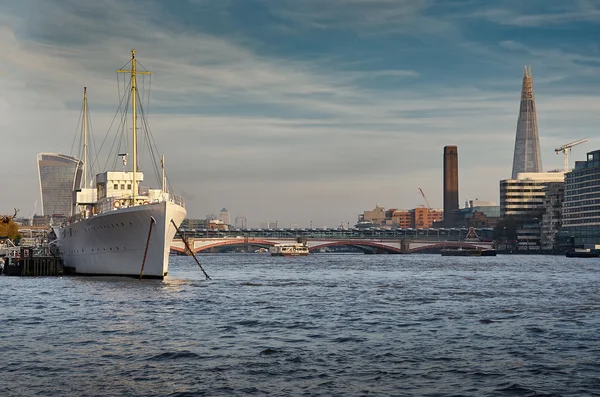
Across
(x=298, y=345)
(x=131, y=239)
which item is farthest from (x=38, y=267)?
(x=298, y=345)

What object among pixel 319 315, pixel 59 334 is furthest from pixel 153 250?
pixel 59 334

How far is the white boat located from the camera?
7844cm

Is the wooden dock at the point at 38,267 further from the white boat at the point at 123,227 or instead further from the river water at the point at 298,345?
the river water at the point at 298,345

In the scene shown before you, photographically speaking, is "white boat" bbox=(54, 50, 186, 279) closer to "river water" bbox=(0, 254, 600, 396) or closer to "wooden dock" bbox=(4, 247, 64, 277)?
"wooden dock" bbox=(4, 247, 64, 277)

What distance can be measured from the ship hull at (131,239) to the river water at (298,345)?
13530mm

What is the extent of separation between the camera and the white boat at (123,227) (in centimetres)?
7844

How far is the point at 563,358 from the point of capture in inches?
1304

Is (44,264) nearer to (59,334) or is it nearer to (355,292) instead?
(355,292)

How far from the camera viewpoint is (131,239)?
266ft

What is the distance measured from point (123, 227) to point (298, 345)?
47.3 meters

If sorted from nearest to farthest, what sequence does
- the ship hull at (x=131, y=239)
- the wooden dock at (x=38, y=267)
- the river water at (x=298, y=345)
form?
the river water at (x=298, y=345), the ship hull at (x=131, y=239), the wooden dock at (x=38, y=267)

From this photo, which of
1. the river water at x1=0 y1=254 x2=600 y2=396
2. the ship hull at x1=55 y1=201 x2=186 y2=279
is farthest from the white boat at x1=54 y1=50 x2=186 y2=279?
the river water at x1=0 y1=254 x2=600 y2=396

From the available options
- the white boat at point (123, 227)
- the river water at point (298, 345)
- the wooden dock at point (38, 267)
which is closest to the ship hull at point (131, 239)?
the white boat at point (123, 227)

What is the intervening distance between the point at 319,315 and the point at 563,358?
1935 centimetres
